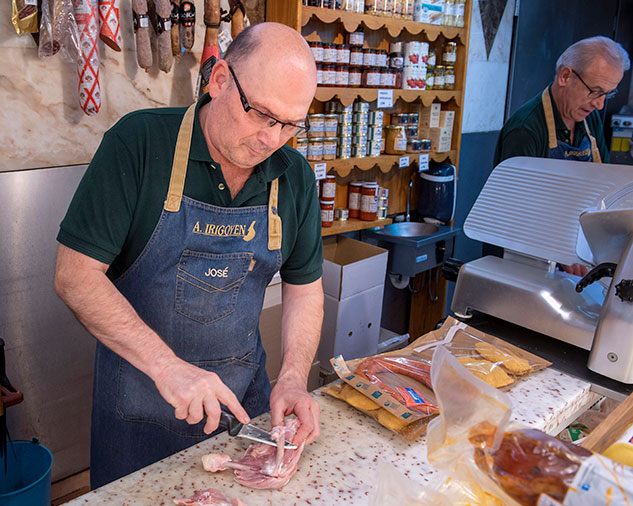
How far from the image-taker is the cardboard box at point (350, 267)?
3.09m

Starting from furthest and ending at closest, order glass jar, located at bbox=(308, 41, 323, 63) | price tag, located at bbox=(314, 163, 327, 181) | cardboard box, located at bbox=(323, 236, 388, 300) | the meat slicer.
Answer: price tag, located at bbox=(314, 163, 327, 181) < cardboard box, located at bbox=(323, 236, 388, 300) < glass jar, located at bbox=(308, 41, 323, 63) < the meat slicer

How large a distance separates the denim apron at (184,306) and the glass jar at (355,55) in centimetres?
195

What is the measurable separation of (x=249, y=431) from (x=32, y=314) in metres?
1.60

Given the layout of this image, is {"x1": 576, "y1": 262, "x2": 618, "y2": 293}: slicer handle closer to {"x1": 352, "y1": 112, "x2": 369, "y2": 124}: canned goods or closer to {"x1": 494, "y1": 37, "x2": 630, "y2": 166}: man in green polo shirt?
{"x1": 494, "y1": 37, "x2": 630, "y2": 166}: man in green polo shirt

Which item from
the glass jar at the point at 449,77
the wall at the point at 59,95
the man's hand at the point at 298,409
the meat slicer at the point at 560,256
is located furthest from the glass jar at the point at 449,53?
the man's hand at the point at 298,409

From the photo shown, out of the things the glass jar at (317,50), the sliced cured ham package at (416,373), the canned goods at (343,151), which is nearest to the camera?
the sliced cured ham package at (416,373)

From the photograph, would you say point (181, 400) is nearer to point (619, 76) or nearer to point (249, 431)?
point (249, 431)

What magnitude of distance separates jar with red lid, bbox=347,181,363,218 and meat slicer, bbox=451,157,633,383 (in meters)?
1.67

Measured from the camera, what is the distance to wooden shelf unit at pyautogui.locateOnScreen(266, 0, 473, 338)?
307cm

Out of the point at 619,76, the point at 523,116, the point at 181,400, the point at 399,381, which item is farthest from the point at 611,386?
the point at 619,76

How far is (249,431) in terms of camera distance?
1270mm

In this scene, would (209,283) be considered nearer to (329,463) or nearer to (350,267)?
(329,463)

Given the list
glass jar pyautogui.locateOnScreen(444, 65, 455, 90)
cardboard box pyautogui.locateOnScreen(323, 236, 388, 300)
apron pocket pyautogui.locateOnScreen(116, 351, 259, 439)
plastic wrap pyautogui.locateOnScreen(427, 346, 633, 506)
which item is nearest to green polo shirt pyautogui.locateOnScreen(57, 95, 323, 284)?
apron pocket pyautogui.locateOnScreen(116, 351, 259, 439)

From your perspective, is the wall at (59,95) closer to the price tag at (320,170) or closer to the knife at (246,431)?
the price tag at (320,170)
